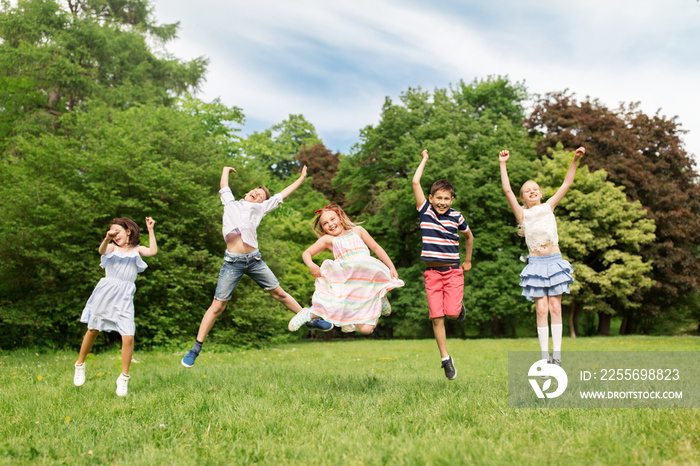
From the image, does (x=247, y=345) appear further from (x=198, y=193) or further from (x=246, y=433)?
(x=246, y=433)

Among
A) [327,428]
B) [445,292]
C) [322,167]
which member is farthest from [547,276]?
[322,167]

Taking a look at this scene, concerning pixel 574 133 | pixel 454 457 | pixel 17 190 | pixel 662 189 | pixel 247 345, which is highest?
pixel 574 133

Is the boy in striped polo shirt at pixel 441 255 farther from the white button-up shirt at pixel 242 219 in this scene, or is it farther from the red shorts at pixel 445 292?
the white button-up shirt at pixel 242 219

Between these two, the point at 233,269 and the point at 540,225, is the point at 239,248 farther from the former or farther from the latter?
the point at 540,225

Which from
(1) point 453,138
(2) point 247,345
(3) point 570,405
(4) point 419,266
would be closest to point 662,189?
(1) point 453,138

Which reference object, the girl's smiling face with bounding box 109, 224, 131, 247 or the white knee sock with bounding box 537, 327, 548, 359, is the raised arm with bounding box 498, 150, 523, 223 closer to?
the white knee sock with bounding box 537, 327, 548, 359

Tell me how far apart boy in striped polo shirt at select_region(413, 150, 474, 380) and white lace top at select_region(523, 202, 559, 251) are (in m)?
0.94

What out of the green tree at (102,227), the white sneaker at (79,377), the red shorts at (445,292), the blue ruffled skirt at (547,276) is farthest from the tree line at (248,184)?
the blue ruffled skirt at (547,276)

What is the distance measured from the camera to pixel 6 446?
155 inches

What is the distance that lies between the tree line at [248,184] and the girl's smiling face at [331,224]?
1056 centimetres

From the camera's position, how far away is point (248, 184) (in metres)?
19.2

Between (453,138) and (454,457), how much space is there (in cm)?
2615

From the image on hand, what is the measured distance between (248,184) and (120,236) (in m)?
12.6

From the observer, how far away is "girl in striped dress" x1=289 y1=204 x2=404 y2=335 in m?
5.97
